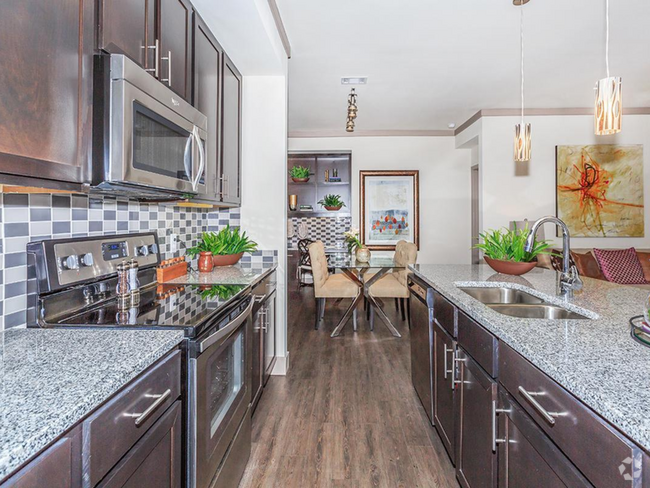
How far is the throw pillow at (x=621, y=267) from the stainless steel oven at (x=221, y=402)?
404 cm

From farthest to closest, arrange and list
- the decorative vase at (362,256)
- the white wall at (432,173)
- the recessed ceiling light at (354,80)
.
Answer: the white wall at (432,173) < the decorative vase at (362,256) < the recessed ceiling light at (354,80)

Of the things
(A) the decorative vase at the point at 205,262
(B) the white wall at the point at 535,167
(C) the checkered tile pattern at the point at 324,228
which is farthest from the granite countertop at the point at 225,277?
(C) the checkered tile pattern at the point at 324,228

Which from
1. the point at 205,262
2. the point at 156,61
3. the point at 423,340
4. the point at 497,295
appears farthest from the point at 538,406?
the point at 205,262

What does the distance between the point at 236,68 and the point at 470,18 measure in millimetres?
1755

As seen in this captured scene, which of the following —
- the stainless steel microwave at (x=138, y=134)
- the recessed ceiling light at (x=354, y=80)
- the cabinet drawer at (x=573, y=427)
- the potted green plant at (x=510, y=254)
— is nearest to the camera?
the cabinet drawer at (x=573, y=427)

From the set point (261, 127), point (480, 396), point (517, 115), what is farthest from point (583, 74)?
point (480, 396)

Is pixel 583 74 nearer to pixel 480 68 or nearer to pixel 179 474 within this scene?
pixel 480 68

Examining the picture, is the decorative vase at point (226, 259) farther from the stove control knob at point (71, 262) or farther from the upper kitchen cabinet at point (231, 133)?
the stove control knob at point (71, 262)

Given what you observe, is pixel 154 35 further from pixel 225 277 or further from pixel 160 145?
pixel 225 277

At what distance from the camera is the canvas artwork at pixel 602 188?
4.68 m

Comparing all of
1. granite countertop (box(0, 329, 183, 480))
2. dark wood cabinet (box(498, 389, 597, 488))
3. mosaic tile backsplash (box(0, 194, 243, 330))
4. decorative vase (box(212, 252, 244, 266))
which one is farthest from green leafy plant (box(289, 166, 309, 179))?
dark wood cabinet (box(498, 389, 597, 488))

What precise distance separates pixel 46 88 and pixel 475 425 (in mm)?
1736

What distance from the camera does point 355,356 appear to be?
10.4 feet

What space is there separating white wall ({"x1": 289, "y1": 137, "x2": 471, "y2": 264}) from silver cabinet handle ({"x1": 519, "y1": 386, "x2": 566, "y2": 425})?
16.3ft
